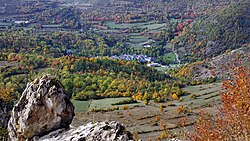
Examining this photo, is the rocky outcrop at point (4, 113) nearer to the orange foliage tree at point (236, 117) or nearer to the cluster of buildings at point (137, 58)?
the orange foliage tree at point (236, 117)

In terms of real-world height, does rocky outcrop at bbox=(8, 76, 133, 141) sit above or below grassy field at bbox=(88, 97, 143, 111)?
above

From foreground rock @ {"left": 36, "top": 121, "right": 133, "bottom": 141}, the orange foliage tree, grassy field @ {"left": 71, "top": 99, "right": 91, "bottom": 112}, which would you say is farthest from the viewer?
grassy field @ {"left": 71, "top": 99, "right": 91, "bottom": 112}

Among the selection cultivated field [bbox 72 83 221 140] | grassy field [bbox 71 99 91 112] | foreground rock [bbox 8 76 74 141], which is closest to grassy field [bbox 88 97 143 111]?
cultivated field [bbox 72 83 221 140]

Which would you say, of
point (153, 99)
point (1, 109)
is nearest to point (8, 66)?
point (153, 99)

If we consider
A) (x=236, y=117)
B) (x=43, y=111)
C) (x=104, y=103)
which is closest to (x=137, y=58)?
(x=104, y=103)

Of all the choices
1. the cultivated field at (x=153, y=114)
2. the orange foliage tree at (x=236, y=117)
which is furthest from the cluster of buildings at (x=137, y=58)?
the orange foliage tree at (x=236, y=117)

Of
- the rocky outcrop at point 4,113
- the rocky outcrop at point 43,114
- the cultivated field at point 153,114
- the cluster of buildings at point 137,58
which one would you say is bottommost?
the cluster of buildings at point 137,58

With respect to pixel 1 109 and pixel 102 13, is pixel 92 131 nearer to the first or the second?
pixel 1 109

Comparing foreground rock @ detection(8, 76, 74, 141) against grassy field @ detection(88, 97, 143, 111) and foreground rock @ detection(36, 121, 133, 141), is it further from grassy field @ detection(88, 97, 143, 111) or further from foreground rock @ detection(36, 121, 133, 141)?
grassy field @ detection(88, 97, 143, 111)
